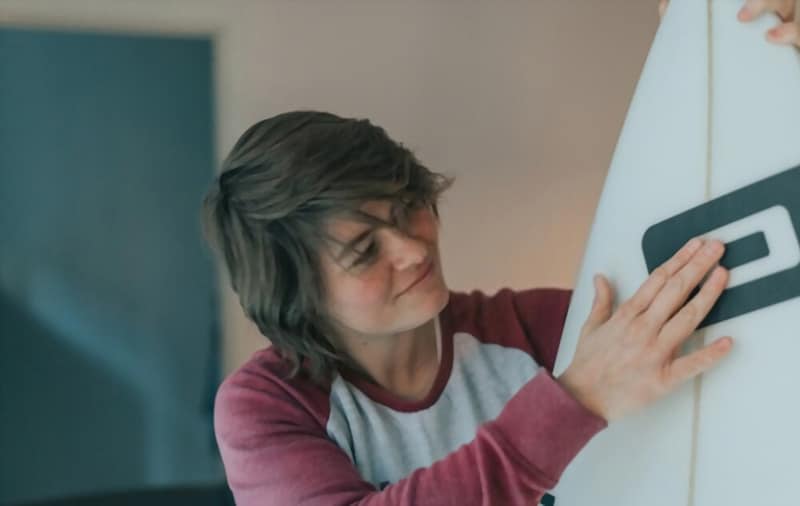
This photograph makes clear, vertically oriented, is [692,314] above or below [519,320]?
above

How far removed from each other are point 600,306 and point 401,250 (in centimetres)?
19

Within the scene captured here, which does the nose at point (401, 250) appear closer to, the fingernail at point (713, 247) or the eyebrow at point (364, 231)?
the eyebrow at point (364, 231)

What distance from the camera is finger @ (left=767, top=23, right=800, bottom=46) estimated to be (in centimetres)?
60

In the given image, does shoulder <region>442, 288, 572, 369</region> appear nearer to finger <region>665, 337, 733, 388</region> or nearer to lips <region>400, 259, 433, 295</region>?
lips <region>400, 259, 433, 295</region>

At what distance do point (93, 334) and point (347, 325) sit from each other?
113 cm

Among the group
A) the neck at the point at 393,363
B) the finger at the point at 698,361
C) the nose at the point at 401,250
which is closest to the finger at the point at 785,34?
the finger at the point at 698,361

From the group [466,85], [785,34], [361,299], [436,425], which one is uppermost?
[785,34]

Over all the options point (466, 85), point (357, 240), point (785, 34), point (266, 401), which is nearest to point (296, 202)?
point (357, 240)

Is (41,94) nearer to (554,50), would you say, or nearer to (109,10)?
(109,10)

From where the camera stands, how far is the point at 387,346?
88 cm

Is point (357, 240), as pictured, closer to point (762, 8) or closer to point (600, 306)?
point (600, 306)

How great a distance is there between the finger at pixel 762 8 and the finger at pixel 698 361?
9.5 inches

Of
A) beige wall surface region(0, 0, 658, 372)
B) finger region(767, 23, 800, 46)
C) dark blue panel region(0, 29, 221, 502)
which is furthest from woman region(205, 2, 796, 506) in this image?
dark blue panel region(0, 29, 221, 502)

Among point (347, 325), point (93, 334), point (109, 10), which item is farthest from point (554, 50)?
point (93, 334)
